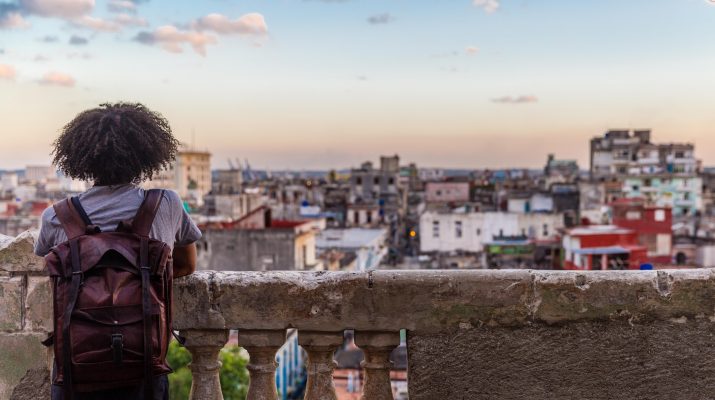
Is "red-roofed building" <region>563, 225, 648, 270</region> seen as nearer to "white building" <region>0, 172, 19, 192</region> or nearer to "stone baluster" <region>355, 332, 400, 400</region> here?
"stone baluster" <region>355, 332, 400, 400</region>

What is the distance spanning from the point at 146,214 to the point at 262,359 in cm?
103

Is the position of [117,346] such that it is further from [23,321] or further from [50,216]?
[23,321]

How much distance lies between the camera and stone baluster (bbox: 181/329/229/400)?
4156 millimetres

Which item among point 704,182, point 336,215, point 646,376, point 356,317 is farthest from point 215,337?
point 704,182

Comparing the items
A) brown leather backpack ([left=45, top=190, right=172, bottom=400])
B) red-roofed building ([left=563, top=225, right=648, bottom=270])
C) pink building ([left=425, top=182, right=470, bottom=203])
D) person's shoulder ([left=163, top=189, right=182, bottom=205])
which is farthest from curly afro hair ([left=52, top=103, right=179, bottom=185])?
pink building ([left=425, top=182, right=470, bottom=203])

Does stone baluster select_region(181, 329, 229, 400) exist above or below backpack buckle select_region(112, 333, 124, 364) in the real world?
below

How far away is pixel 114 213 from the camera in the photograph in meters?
3.62

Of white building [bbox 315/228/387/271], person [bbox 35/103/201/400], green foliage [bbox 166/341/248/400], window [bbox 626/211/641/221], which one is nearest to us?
person [bbox 35/103/201/400]

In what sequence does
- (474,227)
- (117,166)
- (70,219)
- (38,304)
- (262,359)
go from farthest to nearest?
(474,227) → (38,304) → (262,359) → (117,166) → (70,219)

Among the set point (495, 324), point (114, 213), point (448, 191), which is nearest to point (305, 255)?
point (495, 324)

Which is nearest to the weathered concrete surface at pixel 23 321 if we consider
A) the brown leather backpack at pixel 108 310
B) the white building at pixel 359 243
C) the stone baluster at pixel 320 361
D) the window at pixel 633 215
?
the brown leather backpack at pixel 108 310

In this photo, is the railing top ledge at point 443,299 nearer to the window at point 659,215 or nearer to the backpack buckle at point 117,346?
the backpack buckle at point 117,346

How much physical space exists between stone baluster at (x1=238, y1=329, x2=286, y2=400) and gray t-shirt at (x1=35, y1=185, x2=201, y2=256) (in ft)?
2.29

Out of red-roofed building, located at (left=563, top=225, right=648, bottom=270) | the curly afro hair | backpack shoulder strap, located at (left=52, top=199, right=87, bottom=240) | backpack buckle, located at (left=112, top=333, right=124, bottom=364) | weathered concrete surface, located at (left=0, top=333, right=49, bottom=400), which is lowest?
red-roofed building, located at (left=563, top=225, right=648, bottom=270)
